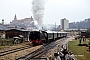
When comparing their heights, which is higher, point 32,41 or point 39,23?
point 39,23

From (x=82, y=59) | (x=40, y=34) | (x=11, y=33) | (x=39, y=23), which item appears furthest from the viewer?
(x=11, y=33)

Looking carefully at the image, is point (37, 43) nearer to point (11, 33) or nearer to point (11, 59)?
point (11, 59)

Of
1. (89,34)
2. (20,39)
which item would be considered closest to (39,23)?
(20,39)

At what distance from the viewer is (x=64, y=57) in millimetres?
12531

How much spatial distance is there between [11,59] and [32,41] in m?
16.6

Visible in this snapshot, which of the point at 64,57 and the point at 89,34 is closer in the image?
the point at 64,57

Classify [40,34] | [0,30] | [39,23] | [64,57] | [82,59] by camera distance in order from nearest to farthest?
1. [64,57]
2. [82,59]
3. [40,34]
4. [39,23]
5. [0,30]

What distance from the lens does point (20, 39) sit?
4269 centimetres

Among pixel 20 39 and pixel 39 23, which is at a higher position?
pixel 39 23

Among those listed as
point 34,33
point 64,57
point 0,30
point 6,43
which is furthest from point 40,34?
point 0,30

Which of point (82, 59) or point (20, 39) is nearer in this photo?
point (82, 59)

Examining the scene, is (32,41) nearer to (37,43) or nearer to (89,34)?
(37,43)

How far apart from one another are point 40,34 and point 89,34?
151 feet

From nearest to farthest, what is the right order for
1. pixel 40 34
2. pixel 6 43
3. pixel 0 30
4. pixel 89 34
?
1. pixel 40 34
2. pixel 6 43
3. pixel 0 30
4. pixel 89 34
